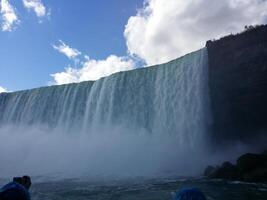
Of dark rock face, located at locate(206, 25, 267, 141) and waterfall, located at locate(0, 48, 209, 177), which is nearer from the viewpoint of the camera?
dark rock face, located at locate(206, 25, 267, 141)

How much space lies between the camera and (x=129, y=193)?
1441 cm

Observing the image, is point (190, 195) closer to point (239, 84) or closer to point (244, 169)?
point (244, 169)

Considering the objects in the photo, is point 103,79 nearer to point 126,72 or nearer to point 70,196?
point 126,72

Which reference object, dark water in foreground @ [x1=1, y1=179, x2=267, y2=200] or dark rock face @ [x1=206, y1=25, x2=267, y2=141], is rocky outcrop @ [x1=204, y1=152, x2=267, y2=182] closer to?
dark water in foreground @ [x1=1, y1=179, x2=267, y2=200]

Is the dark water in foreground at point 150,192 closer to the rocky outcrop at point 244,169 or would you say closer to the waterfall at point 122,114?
the rocky outcrop at point 244,169

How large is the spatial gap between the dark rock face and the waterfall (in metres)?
0.88

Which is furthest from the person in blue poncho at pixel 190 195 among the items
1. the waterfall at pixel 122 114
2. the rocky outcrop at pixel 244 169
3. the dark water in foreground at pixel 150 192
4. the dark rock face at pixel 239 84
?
the waterfall at pixel 122 114

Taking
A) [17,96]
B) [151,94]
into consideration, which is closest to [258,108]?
[151,94]

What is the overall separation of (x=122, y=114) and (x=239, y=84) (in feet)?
34.9

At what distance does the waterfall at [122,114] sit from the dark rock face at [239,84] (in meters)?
0.88

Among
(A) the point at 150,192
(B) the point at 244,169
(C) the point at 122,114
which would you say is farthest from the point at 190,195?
(C) the point at 122,114

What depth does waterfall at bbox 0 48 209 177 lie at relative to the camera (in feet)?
88.3

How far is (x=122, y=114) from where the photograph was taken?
3139 centimetres

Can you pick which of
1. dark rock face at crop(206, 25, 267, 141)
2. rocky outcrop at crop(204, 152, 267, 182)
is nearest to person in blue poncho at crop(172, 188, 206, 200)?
rocky outcrop at crop(204, 152, 267, 182)
